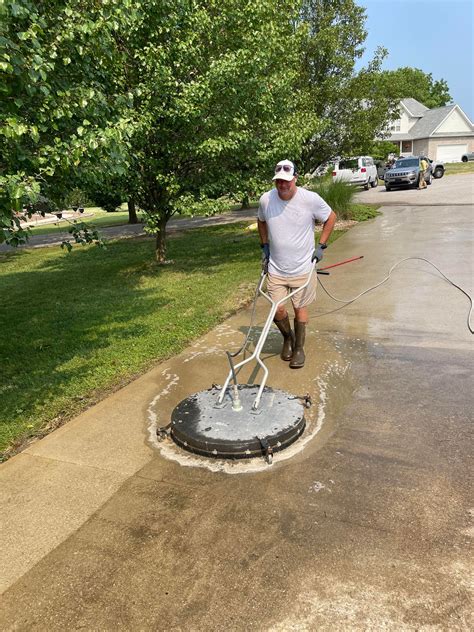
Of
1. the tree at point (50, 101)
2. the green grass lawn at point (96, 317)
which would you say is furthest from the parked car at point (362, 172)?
the tree at point (50, 101)

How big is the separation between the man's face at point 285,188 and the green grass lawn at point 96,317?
1971mm

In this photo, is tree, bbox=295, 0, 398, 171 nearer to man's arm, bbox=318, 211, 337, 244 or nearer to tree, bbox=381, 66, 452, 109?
man's arm, bbox=318, 211, 337, 244

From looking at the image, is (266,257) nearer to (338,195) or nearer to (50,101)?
(50,101)

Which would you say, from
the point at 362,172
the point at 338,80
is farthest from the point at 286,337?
the point at 362,172

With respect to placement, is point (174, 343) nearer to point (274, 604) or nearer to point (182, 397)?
point (182, 397)

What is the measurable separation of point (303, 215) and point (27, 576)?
3338 millimetres

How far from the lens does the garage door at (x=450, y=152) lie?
173ft

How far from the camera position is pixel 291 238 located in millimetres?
4477

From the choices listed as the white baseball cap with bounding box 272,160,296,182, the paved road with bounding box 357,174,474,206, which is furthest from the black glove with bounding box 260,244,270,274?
the paved road with bounding box 357,174,474,206

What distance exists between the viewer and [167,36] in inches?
319

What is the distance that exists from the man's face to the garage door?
5494 centimetres

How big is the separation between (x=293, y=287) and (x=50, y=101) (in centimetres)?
248

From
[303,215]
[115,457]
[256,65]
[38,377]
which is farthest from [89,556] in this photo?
[256,65]

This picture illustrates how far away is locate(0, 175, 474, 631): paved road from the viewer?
2092 millimetres
